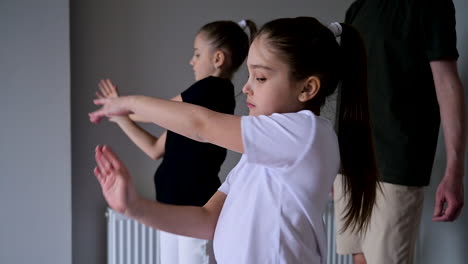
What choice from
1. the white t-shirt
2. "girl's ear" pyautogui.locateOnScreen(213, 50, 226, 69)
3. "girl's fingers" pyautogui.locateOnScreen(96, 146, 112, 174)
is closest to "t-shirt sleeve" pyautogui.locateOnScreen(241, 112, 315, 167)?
the white t-shirt

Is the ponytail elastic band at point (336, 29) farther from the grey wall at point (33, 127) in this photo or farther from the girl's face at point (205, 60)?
the grey wall at point (33, 127)

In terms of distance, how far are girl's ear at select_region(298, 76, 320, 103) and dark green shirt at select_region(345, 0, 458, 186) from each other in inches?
25.0

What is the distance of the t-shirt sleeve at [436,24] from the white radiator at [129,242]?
4.30 ft

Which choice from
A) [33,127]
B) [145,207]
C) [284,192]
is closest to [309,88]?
[284,192]

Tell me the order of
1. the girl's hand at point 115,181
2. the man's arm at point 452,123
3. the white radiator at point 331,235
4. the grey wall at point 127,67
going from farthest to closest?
the white radiator at point 331,235
the grey wall at point 127,67
the man's arm at point 452,123
the girl's hand at point 115,181

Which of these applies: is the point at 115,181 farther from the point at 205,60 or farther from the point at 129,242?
the point at 129,242

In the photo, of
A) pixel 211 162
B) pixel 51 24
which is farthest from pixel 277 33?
pixel 51 24

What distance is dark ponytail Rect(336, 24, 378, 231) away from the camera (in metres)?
1.07

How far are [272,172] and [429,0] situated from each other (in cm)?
89

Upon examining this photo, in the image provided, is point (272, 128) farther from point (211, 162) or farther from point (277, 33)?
point (211, 162)

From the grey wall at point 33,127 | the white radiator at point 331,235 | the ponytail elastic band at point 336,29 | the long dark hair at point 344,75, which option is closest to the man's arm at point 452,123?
the long dark hair at point 344,75

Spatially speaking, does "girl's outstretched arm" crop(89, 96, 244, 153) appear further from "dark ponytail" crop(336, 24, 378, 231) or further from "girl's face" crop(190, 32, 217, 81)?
"girl's face" crop(190, 32, 217, 81)

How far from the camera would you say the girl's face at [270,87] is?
97cm

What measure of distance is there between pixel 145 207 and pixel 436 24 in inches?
41.9
